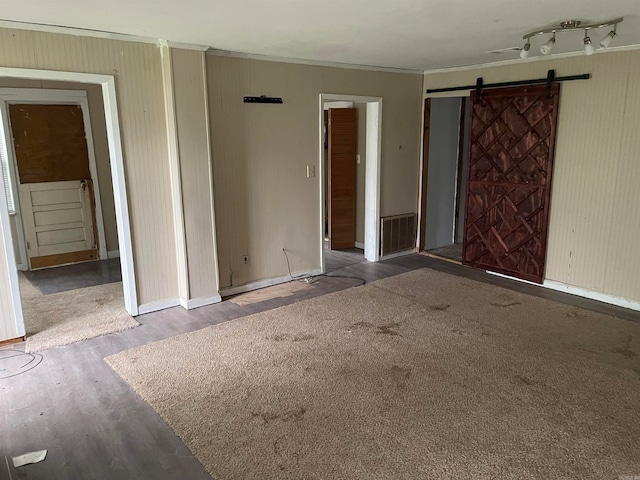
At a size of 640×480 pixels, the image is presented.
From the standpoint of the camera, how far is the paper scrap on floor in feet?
7.68

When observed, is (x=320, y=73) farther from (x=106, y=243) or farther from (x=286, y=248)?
(x=106, y=243)

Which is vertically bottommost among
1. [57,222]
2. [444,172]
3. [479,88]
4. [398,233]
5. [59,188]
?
[398,233]

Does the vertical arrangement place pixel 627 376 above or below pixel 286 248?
below

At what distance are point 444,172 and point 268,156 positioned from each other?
2827 mm

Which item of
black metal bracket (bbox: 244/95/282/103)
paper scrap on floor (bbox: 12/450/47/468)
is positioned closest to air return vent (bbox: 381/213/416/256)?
black metal bracket (bbox: 244/95/282/103)

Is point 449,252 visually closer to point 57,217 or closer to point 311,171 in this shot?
point 311,171

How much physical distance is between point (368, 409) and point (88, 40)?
3.42 metres

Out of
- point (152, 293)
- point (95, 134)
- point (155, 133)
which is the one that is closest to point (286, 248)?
point (152, 293)

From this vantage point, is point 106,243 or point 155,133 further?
Answer: point 106,243

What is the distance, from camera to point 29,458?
238 centimetres

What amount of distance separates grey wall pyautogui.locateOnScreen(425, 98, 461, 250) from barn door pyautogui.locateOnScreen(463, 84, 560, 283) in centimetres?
80

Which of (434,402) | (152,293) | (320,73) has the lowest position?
(434,402)

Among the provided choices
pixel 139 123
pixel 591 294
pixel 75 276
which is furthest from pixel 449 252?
pixel 75 276

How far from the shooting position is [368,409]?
9.02 ft
